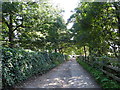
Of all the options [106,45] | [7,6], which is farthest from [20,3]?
[106,45]

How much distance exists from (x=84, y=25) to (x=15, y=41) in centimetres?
762

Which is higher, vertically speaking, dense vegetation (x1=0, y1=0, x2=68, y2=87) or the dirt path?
dense vegetation (x1=0, y1=0, x2=68, y2=87)

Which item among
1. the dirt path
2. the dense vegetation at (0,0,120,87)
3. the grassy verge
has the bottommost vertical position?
the dirt path

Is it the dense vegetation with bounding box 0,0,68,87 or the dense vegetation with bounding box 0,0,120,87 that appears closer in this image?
the dense vegetation with bounding box 0,0,120,87

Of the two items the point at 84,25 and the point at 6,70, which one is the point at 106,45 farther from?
the point at 6,70

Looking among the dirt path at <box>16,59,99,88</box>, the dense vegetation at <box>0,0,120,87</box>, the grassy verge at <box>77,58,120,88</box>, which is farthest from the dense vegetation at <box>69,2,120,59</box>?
the dirt path at <box>16,59,99,88</box>

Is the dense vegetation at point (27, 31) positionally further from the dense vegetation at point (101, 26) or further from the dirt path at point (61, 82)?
the dense vegetation at point (101, 26)

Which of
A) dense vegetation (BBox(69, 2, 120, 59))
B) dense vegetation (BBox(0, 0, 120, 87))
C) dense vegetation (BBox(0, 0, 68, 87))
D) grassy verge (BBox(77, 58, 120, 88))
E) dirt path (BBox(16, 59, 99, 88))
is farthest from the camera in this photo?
dense vegetation (BBox(69, 2, 120, 59))

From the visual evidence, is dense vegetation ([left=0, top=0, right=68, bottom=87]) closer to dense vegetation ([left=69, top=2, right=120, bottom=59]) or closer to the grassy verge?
dense vegetation ([left=69, top=2, right=120, bottom=59])

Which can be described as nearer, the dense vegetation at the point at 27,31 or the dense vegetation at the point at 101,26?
the dense vegetation at the point at 27,31

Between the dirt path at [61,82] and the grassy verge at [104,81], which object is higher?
the grassy verge at [104,81]

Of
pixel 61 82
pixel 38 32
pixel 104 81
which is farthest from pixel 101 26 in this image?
pixel 38 32

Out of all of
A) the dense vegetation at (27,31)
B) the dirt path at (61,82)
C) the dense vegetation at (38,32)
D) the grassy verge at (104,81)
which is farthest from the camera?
the dense vegetation at (27,31)

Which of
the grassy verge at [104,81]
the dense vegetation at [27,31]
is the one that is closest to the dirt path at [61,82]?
the grassy verge at [104,81]
